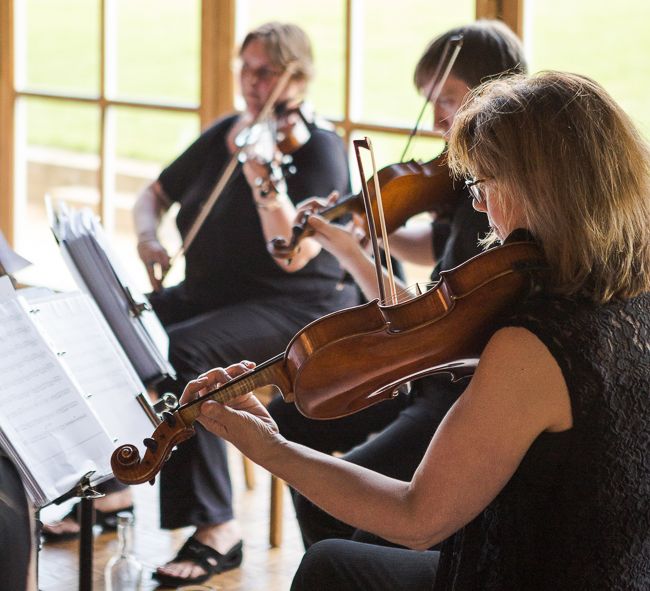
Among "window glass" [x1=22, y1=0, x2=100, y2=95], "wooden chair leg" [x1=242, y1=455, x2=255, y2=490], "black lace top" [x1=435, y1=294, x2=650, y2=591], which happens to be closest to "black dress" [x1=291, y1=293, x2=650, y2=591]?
"black lace top" [x1=435, y1=294, x2=650, y2=591]

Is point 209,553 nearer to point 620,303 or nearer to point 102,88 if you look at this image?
point 620,303

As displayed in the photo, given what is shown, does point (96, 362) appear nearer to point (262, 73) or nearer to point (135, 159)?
point (262, 73)

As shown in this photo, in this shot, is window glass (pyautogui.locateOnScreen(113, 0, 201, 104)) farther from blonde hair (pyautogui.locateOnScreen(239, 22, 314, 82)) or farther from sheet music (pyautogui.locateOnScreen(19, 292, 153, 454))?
sheet music (pyautogui.locateOnScreen(19, 292, 153, 454))

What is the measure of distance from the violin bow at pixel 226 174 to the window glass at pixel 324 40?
0.40 metres

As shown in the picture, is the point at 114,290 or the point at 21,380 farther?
the point at 114,290

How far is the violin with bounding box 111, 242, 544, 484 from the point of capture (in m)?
1.14

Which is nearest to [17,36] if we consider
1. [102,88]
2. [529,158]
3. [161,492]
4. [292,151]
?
[102,88]

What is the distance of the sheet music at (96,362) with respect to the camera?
1540 mm

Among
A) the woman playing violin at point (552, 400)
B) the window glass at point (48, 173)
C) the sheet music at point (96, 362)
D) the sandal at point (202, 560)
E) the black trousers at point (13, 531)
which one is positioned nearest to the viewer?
the woman playing violin at point (552, 400)

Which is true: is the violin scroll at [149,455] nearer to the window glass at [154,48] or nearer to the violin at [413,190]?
the violin at [413,190]

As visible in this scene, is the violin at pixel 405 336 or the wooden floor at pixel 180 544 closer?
the violin at pixel 405 336

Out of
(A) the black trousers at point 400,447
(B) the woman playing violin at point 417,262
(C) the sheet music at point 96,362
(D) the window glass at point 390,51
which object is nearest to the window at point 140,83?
(D) the window glass at point 390,51

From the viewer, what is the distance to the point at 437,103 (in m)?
1.96

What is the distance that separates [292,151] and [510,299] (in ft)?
4.39
